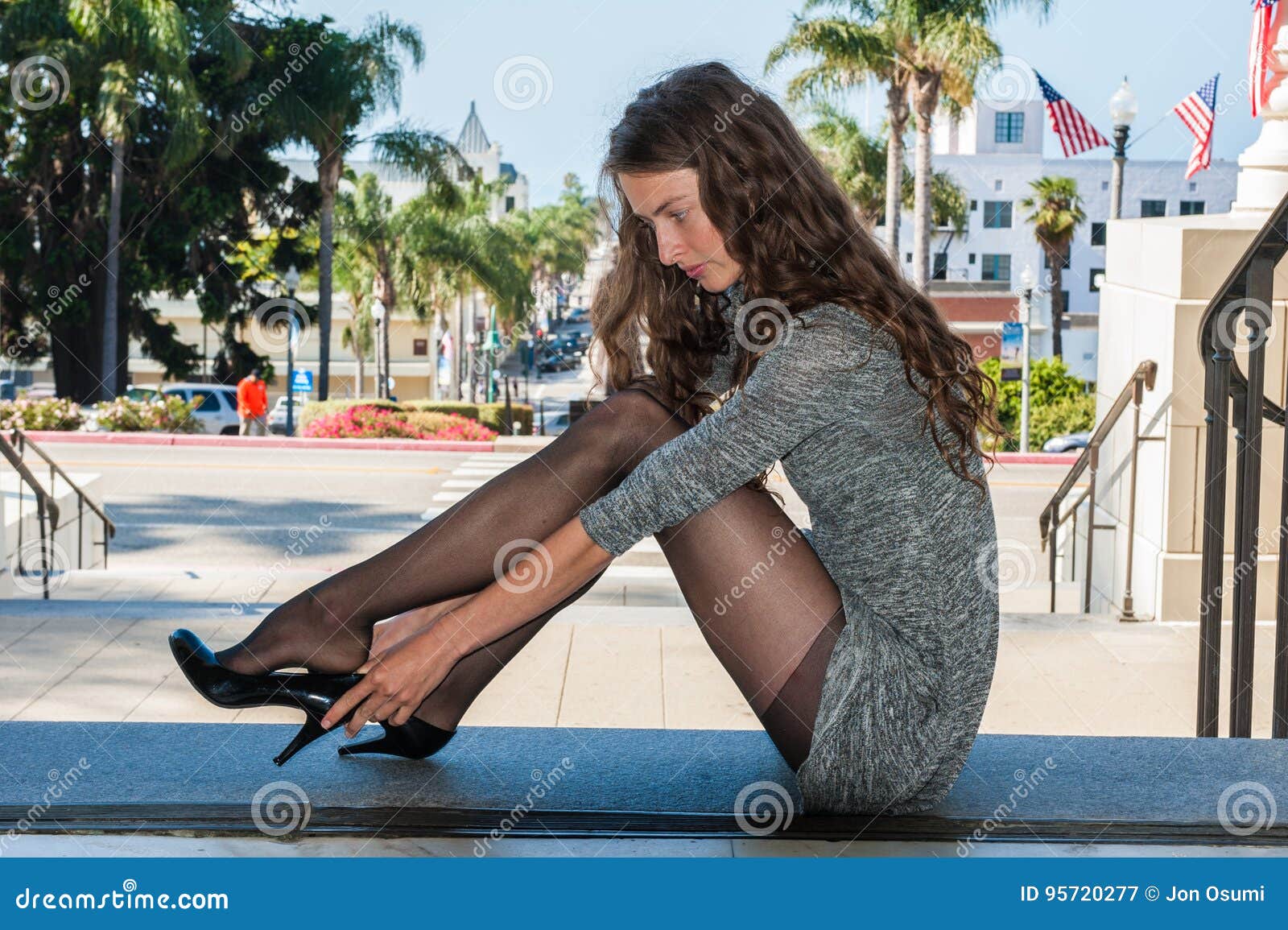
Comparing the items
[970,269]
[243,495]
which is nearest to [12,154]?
[243,495]

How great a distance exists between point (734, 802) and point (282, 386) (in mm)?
51199

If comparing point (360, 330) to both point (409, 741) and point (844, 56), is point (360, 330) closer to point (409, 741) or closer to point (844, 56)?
point (844, 56)

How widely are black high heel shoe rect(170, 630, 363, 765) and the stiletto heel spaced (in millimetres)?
105

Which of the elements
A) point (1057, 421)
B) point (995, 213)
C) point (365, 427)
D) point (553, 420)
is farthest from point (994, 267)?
point (365, 427)

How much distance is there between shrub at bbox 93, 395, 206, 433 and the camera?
18094mm

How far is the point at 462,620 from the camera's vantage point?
Answer: 2062 millimetres

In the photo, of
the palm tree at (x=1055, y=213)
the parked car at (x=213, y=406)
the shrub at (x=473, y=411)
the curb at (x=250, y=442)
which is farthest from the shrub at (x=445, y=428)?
the palm tree at (x=1055, y=213)

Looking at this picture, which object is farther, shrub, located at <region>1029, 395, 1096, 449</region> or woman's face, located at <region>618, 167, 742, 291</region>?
shrub, located at <region>1029, 395, 1096, 449</region>

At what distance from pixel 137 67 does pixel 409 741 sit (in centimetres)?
2211

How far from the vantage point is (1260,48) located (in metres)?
7.08

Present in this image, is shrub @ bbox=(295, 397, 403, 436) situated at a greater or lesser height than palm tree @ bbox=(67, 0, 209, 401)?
lesser

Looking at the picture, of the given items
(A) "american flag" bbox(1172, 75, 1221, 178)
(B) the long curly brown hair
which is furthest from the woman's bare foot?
(A) "american flag" bbox(1172, 75, 1221, 178)

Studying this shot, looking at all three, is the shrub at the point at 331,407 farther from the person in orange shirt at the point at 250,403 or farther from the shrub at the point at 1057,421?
the shrub at the point at 1057,421

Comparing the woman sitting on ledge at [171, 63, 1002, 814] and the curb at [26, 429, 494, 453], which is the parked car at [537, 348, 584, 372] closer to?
the curb at [26, 429, 494, 453]
